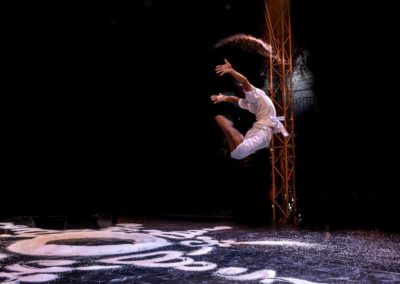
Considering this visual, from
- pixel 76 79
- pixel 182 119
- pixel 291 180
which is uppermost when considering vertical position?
pixel 76 79

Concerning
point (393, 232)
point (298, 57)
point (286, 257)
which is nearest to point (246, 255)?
point (286, 257)

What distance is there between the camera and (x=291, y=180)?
8.46m

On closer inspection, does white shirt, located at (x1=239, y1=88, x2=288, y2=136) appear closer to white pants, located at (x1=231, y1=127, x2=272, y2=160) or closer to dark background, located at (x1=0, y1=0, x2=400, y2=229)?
white pants, located at (x1=231, y1=127, x2=272, y2=160)

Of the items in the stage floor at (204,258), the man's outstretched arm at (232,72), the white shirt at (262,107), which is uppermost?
the man's outstretched arm at (232,72)

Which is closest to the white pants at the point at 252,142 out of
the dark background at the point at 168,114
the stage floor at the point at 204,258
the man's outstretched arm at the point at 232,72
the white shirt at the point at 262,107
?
the white shirt at the point at 262,107

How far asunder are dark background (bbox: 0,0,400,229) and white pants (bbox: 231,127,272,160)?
372cm

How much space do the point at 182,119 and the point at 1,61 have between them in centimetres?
438

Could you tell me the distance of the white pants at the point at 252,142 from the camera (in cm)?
445

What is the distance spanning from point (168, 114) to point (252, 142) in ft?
20.2

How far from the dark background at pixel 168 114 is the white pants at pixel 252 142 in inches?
147

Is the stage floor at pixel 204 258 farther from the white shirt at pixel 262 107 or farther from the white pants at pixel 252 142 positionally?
the white shirt at pixel 262 107

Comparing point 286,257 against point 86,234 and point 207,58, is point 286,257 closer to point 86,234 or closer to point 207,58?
point 86,234

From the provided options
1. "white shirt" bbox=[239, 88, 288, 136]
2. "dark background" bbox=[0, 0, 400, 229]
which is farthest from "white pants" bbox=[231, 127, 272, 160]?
"dark background" bbox=[0, 0, 400, 229]

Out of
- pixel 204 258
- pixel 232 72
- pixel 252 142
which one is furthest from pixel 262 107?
Answer: pixel 204 258
